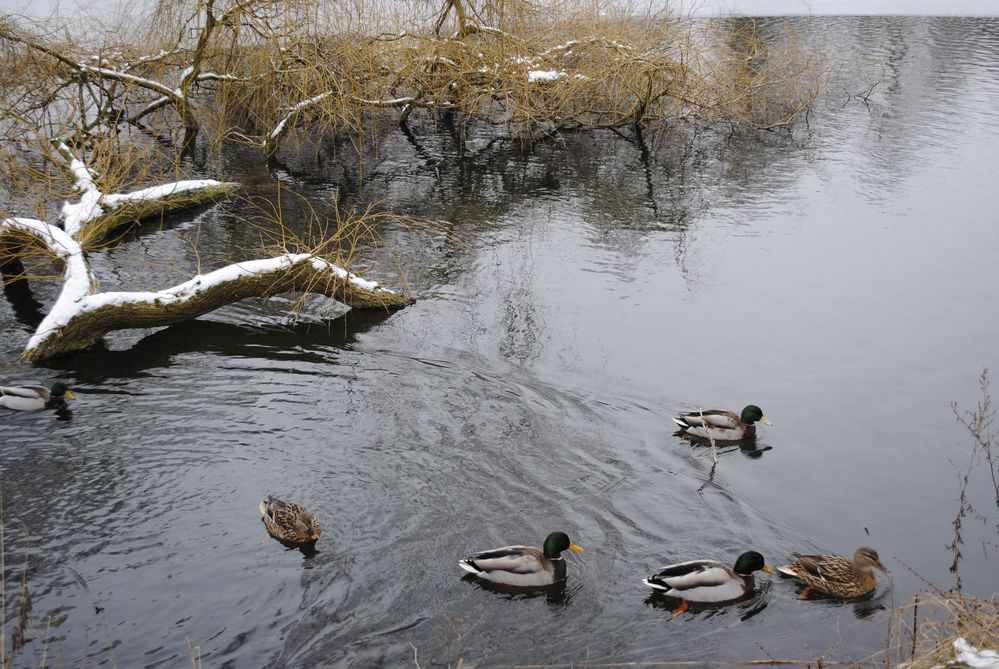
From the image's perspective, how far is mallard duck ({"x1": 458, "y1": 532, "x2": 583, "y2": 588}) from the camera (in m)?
6.73

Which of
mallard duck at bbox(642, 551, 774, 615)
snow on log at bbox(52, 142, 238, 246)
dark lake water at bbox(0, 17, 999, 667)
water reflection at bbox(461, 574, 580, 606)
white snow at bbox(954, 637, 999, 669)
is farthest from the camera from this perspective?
snow on log at bbox(52, 142, 238, 246)

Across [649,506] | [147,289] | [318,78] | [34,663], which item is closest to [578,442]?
[649,506]

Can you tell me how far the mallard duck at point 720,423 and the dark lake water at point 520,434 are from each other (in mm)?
191

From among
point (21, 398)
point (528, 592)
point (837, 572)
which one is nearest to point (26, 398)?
A: point (21, 398)

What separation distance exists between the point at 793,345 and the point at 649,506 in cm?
398

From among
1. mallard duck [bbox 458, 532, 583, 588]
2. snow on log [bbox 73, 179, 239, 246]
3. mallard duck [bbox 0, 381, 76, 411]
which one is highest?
snow on log [bbox 73, 179, 239, 246]

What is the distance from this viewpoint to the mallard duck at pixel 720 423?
8.67 m

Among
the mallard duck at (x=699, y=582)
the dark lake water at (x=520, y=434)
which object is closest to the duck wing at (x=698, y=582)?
the mallard duck at (x=699, y=582)

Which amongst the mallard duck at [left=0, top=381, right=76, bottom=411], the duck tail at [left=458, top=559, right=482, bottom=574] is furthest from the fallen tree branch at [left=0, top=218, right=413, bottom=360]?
the duck tail at [left=458, top=559, right=482, bottom=574]

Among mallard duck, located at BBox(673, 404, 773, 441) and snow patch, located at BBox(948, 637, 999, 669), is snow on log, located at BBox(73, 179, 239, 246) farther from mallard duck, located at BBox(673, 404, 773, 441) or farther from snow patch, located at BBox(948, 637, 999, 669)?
snow patch, located at BBox(948, 637, 999, 669)

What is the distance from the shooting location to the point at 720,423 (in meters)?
8.66

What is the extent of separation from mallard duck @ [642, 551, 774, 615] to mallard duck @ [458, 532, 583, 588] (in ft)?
2.29

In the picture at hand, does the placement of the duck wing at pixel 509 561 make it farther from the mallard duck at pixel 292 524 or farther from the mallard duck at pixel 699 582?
the mallard duck at pixel 292 524

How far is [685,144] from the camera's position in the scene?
19750 mm
